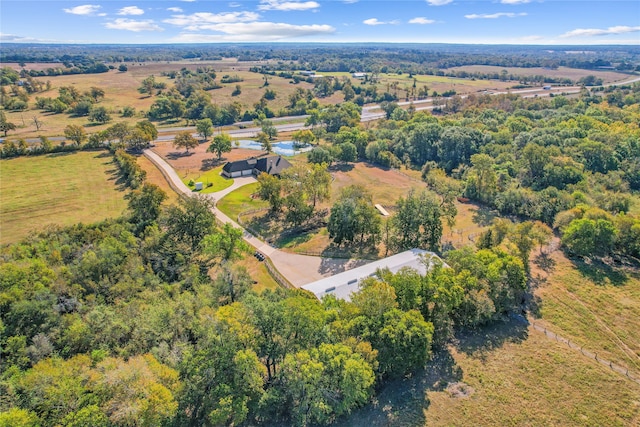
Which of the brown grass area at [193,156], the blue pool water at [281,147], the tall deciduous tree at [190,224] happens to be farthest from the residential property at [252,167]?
the tall deciduous tree at [190,224]

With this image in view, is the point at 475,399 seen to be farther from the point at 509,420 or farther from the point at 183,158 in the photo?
the point at 183,158

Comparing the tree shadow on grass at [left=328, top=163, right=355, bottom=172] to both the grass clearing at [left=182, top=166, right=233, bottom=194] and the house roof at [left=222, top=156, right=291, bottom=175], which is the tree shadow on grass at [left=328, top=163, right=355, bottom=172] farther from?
the grass clearing at [left=182, top=166, right=233, bottom=194]

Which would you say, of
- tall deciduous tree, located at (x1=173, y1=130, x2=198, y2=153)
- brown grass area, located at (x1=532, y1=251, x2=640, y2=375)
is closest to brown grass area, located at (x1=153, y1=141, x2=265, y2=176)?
tall deciduous tree, located at (x1=173, y1=130, x2=198, y2=153)

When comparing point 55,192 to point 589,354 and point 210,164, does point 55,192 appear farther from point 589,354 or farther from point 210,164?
point 589,354

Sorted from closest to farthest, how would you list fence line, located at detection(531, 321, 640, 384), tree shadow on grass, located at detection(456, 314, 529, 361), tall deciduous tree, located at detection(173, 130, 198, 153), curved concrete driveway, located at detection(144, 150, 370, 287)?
fence line, located at detection(531, 321, 640, 384) → tree shadow on grass, located at detection(456, 314, 529, 361) → curved concrete driveway, located at detection(144, 150, 370, 287) → tall deciduous tree, located at detection(173, 130, 198, 153)

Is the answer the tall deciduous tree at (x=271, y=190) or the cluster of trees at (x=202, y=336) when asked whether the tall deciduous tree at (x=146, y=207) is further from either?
the tall deciduous tree at (x=271, y=190)

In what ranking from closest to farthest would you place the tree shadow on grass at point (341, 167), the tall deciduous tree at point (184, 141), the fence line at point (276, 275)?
the fence line at point (276, 275), the tree shadow on grass at point (341, 167), the tall deciduous tree at point (184, 141)
